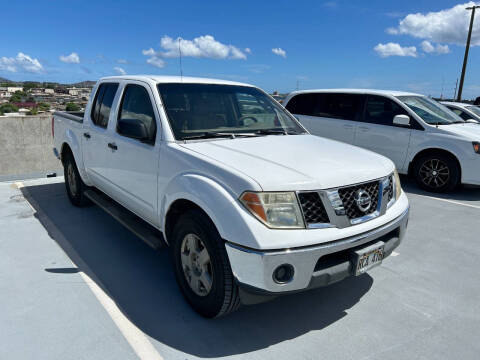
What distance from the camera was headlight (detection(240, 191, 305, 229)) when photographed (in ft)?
7.29

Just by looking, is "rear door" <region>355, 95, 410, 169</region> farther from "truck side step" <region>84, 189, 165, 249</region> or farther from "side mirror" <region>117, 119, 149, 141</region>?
"side mirror" <region>117, 119, 149, 141</region>

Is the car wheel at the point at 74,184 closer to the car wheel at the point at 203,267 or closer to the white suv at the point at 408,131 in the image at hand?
the car wheel at the point at 203,267

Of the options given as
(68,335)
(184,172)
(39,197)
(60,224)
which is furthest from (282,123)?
(39,197)

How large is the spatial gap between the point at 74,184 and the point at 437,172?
6.04 metres

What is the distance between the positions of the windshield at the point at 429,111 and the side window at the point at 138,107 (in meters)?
5.25

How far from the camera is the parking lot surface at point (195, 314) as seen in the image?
7.91ft

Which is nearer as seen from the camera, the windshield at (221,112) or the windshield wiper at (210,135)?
the windshield wiper at (210,135)

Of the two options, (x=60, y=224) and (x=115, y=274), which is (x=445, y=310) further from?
(x=60, y=224)

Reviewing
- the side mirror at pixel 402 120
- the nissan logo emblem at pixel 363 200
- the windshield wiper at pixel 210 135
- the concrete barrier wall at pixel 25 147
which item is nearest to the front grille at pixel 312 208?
the nissan logo emblem at pixel 363 200

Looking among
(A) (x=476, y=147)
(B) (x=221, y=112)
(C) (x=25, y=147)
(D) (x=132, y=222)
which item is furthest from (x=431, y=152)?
(C) (x=25, y=147)

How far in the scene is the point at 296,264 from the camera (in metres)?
2.20

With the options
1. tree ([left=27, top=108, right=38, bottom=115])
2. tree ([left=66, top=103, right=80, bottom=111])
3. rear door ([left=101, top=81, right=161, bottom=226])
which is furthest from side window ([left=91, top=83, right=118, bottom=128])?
tree ([left=27, top=108, right=38, bottom=115])

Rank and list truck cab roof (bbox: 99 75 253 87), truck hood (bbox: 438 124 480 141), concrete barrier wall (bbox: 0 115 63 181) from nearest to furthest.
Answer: truck cab roof (bbox: 99 75 253 87)
truck hood (bbox: 438 124 480 141)
concrete barrier wall (bbox: 0 115 63 181)

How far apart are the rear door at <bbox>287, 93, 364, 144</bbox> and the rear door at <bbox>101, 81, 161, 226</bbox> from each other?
16.3 feet
